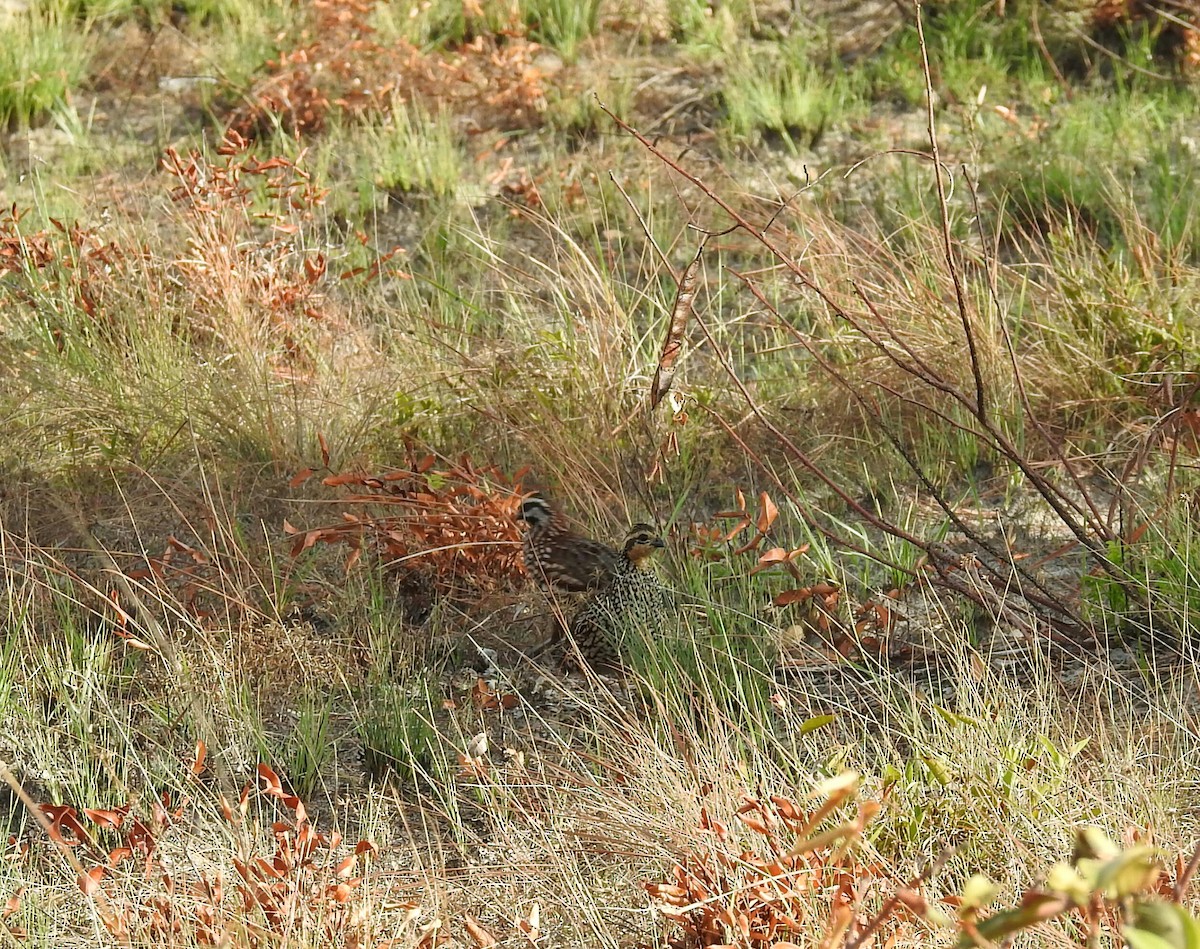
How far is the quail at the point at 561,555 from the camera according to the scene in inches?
156

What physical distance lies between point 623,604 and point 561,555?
0.34 meters

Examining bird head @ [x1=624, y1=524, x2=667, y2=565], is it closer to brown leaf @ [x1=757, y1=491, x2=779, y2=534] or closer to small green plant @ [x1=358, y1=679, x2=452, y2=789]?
brown leaf @ [x1=757, y1=491, x2=779, y2=534]

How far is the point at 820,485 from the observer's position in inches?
185

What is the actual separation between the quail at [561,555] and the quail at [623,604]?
48mm

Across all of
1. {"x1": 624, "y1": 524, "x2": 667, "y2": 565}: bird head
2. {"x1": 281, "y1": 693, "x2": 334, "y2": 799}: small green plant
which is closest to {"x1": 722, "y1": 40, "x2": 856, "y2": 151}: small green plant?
{"x1": 624, "y1": 524, "x2": 667, "y2": 565}: bird head

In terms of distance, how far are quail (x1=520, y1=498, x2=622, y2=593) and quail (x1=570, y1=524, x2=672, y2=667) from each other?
48 millimetres

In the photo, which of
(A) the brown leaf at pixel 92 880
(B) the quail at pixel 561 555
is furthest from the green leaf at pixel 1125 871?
(B) the quail at pixel 561 555

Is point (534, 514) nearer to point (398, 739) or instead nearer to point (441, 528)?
point (441, 528)

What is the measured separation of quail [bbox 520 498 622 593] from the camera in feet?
13.0

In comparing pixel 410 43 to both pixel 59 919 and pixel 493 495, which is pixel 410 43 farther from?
pixel 59 919

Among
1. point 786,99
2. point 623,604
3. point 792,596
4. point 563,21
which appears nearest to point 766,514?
point 792,596

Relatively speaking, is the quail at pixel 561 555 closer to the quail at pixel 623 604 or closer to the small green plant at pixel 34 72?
the quail at pixel 623 604

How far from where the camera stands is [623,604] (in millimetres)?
3775

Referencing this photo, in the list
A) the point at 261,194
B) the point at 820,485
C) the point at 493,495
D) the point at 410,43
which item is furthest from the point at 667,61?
the point at 493,495
